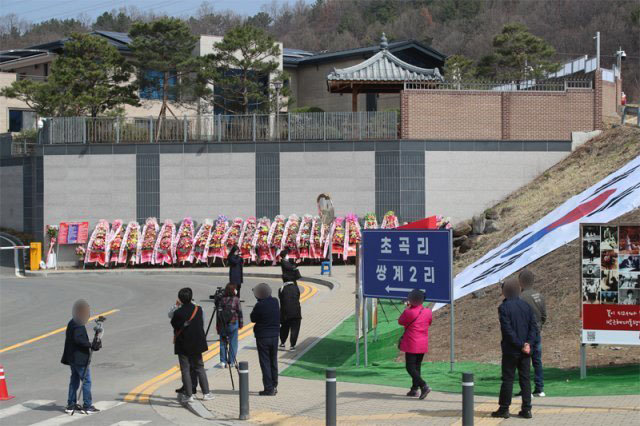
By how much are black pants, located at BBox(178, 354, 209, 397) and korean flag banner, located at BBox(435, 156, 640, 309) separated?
734 cm

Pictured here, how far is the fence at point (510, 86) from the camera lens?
128 feet

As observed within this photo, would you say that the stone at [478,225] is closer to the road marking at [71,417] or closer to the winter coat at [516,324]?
the road marking at [71,417]

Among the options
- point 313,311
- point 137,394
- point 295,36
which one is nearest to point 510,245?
point 313,311

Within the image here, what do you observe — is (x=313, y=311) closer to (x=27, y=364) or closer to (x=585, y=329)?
(x=27, y=364)

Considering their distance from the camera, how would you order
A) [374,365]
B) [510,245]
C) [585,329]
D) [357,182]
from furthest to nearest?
[357,182]
[510,245]
[374,365]
[585,329]

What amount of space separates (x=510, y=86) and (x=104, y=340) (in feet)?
84.6

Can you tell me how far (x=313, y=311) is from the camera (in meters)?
23.3

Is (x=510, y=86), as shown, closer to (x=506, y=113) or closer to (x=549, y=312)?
(x=506, y=113)

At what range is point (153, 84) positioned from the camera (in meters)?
48.2

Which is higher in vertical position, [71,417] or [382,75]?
[382,75]

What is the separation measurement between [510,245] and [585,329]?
32.6 feet

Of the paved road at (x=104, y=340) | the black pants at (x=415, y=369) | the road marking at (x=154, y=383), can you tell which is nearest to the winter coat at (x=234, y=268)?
the paved road at (x=104, y=340)

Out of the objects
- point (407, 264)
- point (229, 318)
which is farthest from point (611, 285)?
point (229, 318)

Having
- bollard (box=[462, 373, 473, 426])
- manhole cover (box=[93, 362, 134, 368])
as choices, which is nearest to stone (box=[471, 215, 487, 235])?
manhole cover (box=[93, 362, 134, 368])
